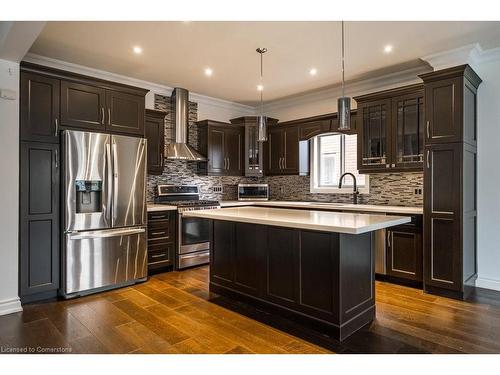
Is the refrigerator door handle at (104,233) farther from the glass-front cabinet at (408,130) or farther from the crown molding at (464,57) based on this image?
the crown molding at (464,57)

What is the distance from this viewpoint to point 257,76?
15.4 feet

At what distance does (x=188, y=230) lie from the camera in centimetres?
475

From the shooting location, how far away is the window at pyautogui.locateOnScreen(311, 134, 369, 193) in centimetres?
516

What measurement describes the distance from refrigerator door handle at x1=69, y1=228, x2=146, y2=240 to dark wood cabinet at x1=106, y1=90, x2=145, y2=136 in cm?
119

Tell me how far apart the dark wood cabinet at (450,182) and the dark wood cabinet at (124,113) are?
3382mm

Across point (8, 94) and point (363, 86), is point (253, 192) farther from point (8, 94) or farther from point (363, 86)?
point (8, 94)

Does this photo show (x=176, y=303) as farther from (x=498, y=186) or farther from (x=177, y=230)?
(x=498, y=186)

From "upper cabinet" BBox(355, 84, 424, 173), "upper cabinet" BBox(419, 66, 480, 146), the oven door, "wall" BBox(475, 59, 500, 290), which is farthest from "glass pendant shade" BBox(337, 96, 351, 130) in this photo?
the oven door

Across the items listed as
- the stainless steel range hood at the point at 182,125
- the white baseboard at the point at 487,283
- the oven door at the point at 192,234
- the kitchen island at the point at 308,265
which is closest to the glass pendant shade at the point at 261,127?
the kitchen island at the point at 308,265

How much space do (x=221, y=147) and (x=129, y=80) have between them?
5.86ft

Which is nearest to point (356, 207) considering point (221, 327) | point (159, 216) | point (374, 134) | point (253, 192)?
point (374, 134)

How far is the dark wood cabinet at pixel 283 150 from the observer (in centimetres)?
559

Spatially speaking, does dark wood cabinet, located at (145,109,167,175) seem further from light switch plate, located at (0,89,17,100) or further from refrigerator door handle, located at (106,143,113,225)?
light switch plate, located at (0,89,17,100)
